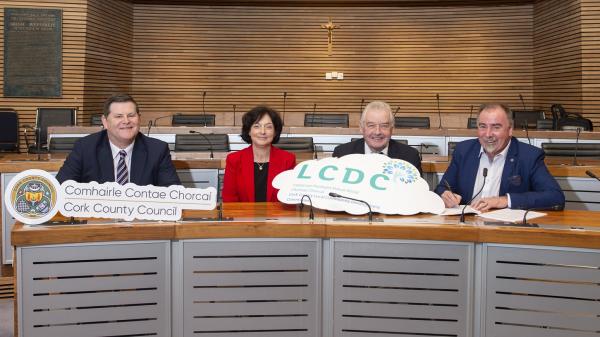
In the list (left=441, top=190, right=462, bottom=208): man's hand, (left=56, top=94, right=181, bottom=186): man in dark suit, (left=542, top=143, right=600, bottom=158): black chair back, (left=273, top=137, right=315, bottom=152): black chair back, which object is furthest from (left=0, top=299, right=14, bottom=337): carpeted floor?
(left=542, top=143, right=600, bottom=158): black chair back

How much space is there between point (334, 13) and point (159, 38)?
146 inches

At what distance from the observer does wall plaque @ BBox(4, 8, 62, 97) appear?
11570mm

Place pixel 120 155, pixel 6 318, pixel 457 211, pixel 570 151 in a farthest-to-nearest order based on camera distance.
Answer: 1. pixel 570 151
2. pixel 6 318
3. pixel 120 155
4. pixel 457 211

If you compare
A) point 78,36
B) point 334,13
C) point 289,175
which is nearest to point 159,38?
point 78,36

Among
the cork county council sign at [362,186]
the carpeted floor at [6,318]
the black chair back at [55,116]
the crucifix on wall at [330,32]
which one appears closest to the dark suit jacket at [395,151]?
the cork county council sign at [362,186]

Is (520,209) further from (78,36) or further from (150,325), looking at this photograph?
(78,36)

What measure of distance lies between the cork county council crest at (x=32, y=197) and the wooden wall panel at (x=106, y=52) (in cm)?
959

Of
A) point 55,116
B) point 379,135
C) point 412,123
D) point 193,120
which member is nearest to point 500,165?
point 379,135

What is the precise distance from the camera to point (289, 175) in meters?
3.53

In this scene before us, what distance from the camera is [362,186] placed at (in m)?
3.30

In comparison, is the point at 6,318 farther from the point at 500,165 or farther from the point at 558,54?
the point at 558,54

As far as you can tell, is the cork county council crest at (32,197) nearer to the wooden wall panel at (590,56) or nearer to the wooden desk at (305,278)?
the wooden desk at (305,278)

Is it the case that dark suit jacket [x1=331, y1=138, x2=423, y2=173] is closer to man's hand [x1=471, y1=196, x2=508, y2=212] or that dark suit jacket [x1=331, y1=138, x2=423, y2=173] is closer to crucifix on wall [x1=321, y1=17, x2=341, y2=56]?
man's hand [x1=471, y1=196, x2=508, y2=212]

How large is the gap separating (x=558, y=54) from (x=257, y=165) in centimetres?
1009
